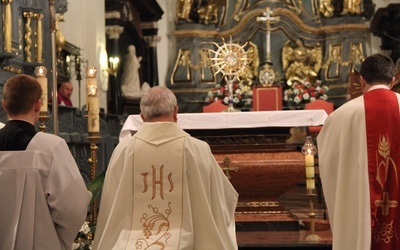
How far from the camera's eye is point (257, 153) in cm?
800

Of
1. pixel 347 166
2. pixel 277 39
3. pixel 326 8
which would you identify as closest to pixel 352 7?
pixel 326 8

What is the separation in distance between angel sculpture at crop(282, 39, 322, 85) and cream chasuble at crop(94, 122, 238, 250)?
1336 cm

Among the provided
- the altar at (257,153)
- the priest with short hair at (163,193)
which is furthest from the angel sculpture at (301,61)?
the priest with short hair at (163,193)

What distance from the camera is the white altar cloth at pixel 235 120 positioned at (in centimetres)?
780

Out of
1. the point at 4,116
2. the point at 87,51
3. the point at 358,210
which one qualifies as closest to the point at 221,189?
the point at 358,210

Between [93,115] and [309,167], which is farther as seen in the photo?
[309,167]

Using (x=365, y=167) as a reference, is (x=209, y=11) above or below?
above

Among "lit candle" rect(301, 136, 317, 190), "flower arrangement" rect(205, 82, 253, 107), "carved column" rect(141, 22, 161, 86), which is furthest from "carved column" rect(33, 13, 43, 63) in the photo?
"carved column" rect(141, 22, 161, 86)

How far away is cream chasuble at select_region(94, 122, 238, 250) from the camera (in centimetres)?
430

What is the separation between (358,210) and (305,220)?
312 centimetres

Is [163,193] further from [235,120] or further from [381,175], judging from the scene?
[235,120]

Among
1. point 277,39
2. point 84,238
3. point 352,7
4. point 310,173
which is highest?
point 352,7

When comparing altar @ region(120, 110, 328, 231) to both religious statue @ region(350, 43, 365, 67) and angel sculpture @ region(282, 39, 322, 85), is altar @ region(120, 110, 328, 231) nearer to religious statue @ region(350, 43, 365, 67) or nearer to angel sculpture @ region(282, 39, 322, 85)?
angel sculpture @ region(282, 39, 322, 85)

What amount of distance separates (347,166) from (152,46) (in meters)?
13.6
